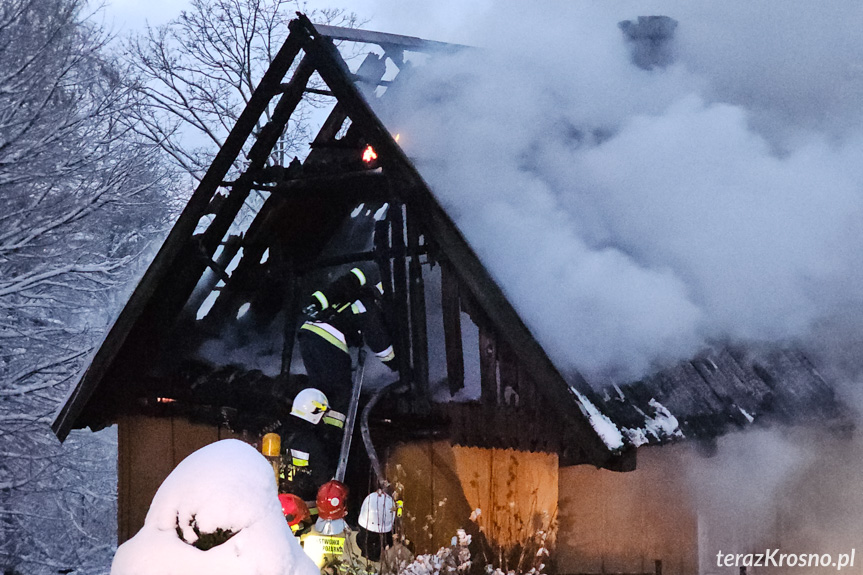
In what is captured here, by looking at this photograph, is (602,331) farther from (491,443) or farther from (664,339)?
(491,443)

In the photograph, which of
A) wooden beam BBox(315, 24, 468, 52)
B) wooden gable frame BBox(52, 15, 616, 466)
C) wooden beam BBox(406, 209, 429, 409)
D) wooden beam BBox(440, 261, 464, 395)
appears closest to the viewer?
wooden gable frame BBox(52, 15, 616, 466)

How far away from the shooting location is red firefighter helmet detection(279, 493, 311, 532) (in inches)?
201

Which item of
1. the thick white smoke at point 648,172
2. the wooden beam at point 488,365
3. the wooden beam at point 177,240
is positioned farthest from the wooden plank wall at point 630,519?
the wooden beam at point 177,240

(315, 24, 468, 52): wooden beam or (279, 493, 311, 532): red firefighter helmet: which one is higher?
(315, 24, 468, 52): wooden beam

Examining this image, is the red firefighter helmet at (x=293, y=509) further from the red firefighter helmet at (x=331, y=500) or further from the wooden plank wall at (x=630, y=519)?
the wooden plank wall at (x=630, y=519)

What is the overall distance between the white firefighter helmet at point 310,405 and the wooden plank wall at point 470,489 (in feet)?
2.25

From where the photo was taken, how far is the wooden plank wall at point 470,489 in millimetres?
5320

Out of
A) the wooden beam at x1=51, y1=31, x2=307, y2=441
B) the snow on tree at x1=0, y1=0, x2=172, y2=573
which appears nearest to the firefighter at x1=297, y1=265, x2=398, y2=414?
the wooden beam at x1=51, y1=31, x2=307, y2=441

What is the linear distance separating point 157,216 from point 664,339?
12.7 metres

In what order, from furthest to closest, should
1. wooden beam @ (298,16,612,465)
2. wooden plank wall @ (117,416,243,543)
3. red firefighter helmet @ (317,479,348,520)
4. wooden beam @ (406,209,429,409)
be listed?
wooden plank wall @ (117,416,243,543) → wooden beam @ (406,209,429,409) → red firefighter helmet @ (317,479,348,520) → wooden beam @ (298,16,612,465)

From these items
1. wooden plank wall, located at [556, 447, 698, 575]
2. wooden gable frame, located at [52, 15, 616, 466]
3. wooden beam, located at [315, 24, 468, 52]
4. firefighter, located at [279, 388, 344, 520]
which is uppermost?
wooden beam, located at [315, 24, 468, 52]

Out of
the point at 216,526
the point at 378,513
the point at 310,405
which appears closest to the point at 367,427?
the point at 310,405

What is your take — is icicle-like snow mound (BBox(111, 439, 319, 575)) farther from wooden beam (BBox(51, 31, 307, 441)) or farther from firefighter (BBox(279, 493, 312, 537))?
wooden beam (BBox(51, 31, 307, 441))

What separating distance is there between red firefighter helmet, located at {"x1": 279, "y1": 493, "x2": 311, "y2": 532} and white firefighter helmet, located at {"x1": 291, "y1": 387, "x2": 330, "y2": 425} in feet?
2.08
